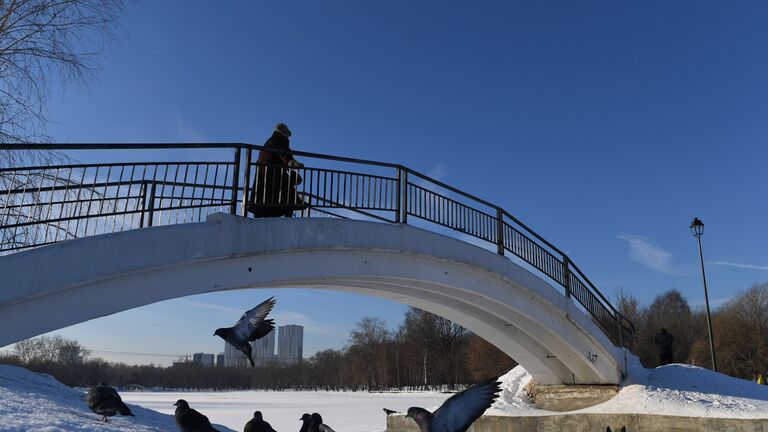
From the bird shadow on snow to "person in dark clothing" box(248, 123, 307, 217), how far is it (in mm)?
11973

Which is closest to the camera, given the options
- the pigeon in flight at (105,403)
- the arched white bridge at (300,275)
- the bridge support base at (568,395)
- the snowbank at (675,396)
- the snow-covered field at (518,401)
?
the arched white bridge at (300,275)

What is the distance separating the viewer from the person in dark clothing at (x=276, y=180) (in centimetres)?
881

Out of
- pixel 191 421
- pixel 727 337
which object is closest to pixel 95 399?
pixel 191 421

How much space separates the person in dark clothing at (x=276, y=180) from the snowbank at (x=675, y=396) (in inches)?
405

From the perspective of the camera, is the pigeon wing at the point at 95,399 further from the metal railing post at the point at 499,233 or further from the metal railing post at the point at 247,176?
the metal railing post at the point at 499,233

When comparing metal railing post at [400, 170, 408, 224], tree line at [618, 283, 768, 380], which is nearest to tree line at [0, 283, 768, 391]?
tree line at [618, 283, 768, 380]

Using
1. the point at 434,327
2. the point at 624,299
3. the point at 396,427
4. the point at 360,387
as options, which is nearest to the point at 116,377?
the point at 360,387

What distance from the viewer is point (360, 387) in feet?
276

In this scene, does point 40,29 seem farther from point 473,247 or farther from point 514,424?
point 514,424

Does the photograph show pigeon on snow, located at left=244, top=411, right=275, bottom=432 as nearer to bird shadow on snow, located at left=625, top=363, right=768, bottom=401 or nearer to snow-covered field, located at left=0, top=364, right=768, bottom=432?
snow-covered field, located at left=0, top=364, right=768, bottom=432

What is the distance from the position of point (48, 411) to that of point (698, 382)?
1557cm

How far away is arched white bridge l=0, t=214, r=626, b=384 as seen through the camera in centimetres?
662

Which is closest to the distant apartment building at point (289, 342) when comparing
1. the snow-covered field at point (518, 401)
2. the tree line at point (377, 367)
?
the tree line at point (377, 367)

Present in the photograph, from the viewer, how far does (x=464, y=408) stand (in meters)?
6.12
